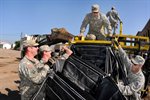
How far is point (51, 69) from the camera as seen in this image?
17.0ft

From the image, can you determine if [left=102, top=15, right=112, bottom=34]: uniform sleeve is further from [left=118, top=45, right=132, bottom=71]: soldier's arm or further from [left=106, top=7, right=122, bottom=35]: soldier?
[left=106, top=7, right=122, bottom=35]: soldier

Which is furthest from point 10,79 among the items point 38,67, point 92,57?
point 38,67

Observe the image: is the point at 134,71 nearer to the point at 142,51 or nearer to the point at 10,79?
the point at 142,51

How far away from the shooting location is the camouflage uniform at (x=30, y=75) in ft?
16.9

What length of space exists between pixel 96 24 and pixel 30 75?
3.96 meters

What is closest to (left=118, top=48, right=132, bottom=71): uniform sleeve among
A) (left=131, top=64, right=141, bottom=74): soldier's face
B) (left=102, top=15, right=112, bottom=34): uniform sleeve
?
(left=131, top=64, right=141, bottom=74): soldier's face

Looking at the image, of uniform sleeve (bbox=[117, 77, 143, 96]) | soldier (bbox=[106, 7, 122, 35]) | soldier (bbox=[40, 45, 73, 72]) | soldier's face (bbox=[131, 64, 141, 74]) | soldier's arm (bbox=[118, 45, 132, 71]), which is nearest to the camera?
uniform sleeve (bbox=[117, 77, 143, 96])

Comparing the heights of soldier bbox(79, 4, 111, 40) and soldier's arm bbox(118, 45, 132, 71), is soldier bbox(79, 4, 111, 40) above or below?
above

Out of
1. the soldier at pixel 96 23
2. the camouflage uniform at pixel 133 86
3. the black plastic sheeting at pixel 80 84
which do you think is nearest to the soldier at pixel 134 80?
the camouflage uniform at pixel 133 86

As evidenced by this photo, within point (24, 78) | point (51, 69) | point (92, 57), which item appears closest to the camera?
point (51, 69)

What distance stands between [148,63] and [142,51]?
36cm

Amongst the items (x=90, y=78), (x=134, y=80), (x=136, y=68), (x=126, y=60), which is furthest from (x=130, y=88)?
(x=126, y=60)

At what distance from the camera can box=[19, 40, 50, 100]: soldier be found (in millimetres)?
5160

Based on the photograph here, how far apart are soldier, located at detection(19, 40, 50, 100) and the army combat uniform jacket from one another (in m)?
3.30
